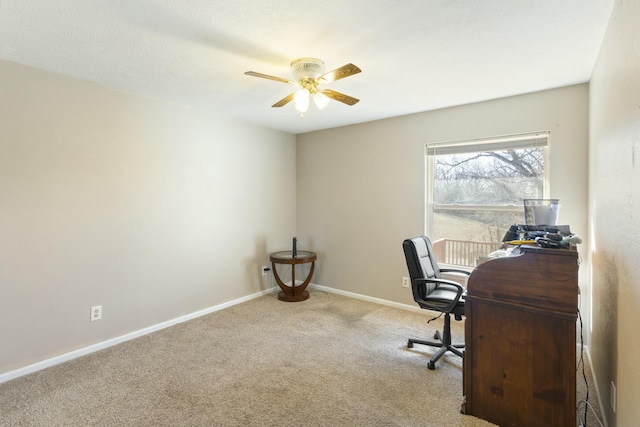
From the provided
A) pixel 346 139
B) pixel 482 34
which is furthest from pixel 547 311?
pixel 346 139

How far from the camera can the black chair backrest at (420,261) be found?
2.55 metres

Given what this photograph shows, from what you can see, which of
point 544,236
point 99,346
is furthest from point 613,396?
point 99,346

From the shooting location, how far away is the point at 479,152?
3.29 metres

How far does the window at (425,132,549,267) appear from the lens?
3.02m

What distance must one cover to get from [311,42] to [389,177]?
2.17m

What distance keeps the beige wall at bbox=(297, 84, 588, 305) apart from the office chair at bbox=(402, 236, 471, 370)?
98cm

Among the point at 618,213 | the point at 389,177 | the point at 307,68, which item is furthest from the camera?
the point at 389,177

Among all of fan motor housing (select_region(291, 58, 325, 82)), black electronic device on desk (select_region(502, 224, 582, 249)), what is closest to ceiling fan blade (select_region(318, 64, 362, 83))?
fan motor housing (select_region(291, 58, 325, 82))

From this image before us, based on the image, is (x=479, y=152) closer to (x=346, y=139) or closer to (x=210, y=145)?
(x=346, y=139)

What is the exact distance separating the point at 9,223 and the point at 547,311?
3.63m

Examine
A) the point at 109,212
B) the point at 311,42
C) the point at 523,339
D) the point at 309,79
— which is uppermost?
the point at 311,42

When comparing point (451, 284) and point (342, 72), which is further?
point (451, 284)

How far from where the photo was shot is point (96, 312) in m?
2.74

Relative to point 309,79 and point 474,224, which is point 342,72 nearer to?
point 309,79
